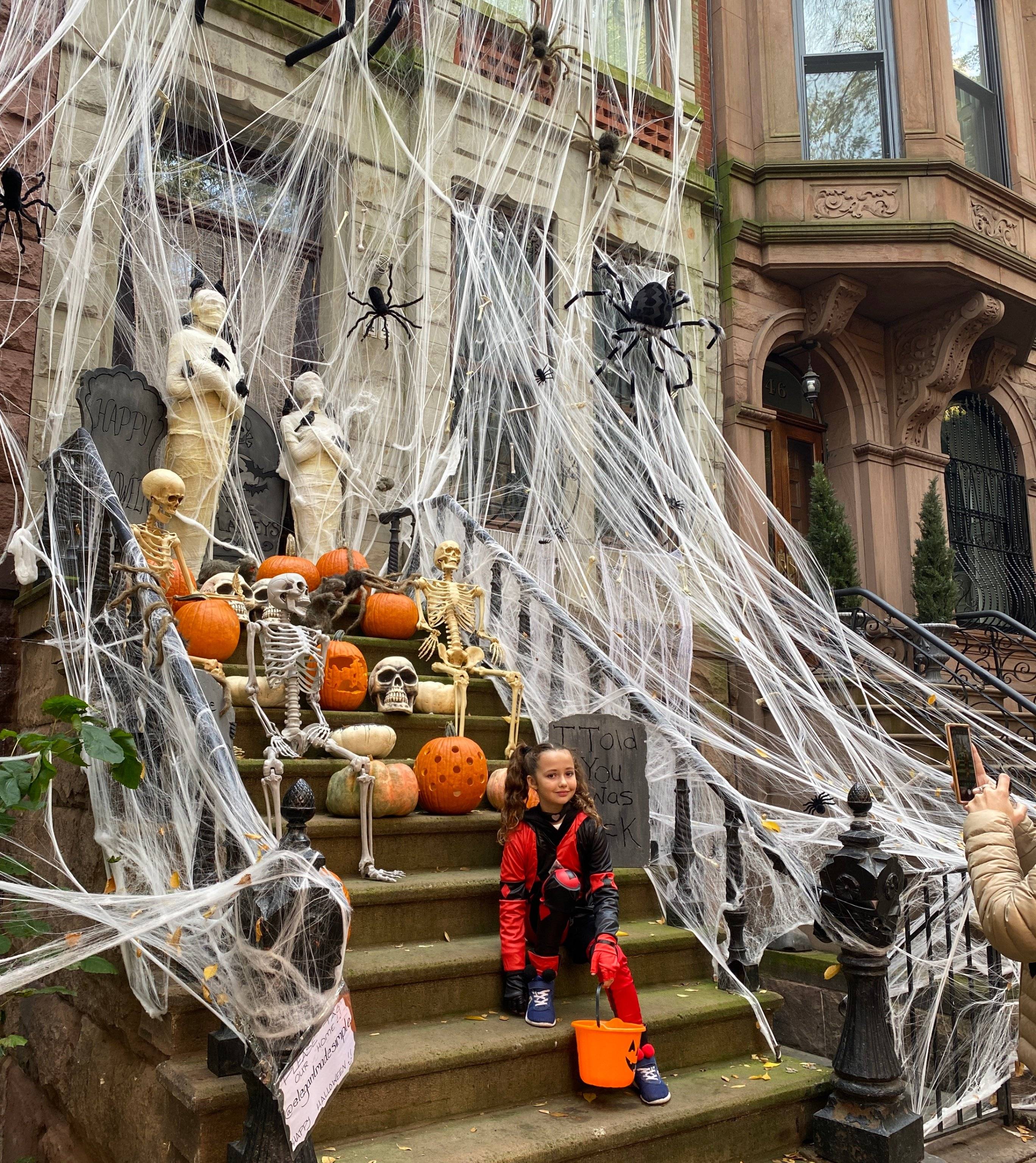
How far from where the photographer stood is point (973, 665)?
804 cm

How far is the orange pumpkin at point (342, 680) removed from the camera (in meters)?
5.16

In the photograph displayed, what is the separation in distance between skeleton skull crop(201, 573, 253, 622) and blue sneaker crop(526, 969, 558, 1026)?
2.62 m

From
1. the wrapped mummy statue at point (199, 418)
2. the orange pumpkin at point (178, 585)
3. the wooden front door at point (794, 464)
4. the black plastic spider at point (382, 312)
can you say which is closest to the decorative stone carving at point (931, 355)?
the wooden front door at point (794, 464)

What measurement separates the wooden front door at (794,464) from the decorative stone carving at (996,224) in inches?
110

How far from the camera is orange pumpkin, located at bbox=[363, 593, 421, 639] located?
6.09 metres

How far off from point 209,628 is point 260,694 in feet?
1.64

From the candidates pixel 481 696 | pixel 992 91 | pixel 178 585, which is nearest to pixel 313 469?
pixel 178 585

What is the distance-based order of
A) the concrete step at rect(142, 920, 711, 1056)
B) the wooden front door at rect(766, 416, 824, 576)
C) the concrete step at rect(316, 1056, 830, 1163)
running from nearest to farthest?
the concrete step at rect(316, 1056, 830, 1163) < the concrete step at rect(142, 920, 711, 1056) < the wooden front door at rect(766, 416, 824, 576)

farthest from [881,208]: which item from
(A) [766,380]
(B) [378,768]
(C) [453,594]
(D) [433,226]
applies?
(B) [378,768]

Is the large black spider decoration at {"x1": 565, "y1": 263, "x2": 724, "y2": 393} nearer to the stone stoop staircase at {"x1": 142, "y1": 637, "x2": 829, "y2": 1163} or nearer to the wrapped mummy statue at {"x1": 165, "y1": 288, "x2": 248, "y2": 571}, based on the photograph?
the wrapped mummy statue at {"x1": 165, "y1": 288, "x2": 248, "y2": 571}

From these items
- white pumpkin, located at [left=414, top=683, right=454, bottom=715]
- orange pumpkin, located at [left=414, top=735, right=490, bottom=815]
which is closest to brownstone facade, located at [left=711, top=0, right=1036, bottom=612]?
white pumpkin, located at [left=414, top=683, right=454, bottom=715]

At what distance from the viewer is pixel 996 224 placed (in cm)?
1149

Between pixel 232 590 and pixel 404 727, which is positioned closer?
pixel 404 727

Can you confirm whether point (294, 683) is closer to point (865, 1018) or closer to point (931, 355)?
point (865, 1018)
